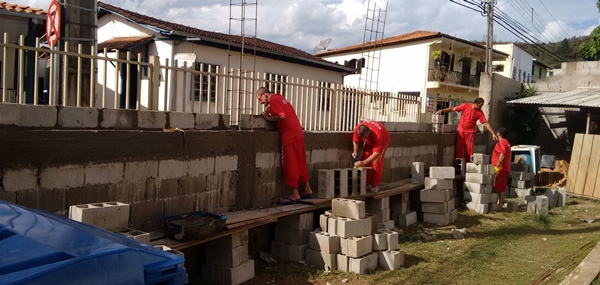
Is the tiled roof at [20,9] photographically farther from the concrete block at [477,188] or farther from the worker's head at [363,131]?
the concrete block at [477,188]

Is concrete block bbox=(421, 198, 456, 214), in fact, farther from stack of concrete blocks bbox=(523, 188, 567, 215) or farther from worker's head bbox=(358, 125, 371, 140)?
stack of concrete blocks bbox=(523, 188, 567, 215)

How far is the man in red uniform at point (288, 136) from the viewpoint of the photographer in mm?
7316

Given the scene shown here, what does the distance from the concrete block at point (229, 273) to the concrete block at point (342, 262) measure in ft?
3.84

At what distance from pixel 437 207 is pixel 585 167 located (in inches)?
284

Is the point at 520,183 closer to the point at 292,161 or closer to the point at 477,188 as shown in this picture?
the point at 477,188

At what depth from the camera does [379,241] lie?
22.0ft

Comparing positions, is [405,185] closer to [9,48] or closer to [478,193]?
[478,193]

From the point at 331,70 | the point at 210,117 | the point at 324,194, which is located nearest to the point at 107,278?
the point at 210,117

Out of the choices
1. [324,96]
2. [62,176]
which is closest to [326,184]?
[324,96]

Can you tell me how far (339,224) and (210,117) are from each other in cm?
223

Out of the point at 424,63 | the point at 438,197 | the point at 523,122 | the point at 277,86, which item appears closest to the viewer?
the point at 277,86

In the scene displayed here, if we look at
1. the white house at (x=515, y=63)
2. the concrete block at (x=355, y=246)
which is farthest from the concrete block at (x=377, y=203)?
the white house at (x=515, y=63)

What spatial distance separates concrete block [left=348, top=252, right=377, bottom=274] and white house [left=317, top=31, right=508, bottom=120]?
22.2 meters

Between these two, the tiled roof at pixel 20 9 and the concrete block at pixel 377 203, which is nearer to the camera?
the concrete block at pixel 377 203
